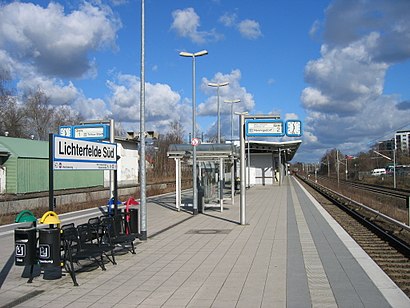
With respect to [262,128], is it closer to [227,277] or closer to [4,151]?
[227,277]

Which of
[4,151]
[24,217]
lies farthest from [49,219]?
[4,151]

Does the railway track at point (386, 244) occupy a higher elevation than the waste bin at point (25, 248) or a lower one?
lower

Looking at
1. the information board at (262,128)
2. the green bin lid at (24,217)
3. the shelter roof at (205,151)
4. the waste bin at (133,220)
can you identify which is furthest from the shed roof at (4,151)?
the green bin lid at (24,217)

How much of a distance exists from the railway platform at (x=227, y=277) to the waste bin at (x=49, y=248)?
36 cm

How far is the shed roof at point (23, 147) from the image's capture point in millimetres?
27438

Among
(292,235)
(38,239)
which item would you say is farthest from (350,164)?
(38,239)

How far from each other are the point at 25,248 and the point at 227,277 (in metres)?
3.11

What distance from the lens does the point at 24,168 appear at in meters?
27.8

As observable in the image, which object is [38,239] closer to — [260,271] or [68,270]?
[68,270]

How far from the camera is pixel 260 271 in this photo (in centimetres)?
757

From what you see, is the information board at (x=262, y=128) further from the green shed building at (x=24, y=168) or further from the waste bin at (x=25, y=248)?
the green shed building at (x=24, y=168)

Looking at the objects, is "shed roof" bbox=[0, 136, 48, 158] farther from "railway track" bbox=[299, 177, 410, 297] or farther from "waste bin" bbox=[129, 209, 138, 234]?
"waste bin" bbox=[129, 209, 138, 234]

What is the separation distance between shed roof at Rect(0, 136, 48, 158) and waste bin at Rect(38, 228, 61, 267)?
866 inches

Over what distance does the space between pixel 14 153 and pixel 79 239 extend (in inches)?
862
